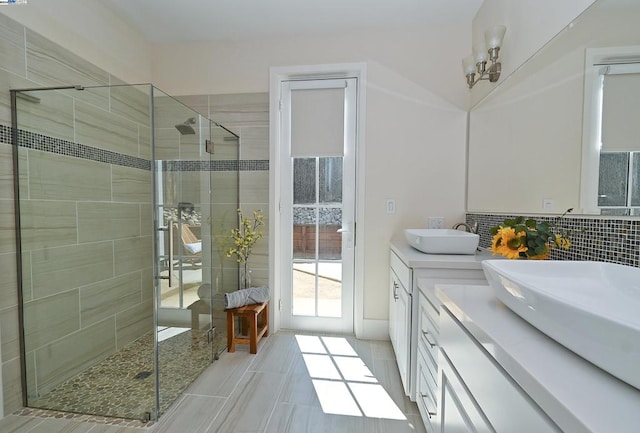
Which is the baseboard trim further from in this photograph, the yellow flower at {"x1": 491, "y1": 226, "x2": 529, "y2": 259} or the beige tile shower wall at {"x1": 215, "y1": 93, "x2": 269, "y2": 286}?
the yellow flower at {"x1": 491, "y1": 226, "x2": 529, "y2": 259}

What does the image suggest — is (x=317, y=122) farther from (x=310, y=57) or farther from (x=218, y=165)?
(x=218, y=165)

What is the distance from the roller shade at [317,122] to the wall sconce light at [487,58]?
3.18ft

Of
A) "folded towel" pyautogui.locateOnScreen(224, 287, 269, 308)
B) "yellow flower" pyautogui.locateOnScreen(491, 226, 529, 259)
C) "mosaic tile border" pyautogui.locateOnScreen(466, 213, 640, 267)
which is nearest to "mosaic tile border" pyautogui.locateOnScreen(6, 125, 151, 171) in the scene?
"folded towel" pyautogui.locateOnScreen(224, 287, 269, 308)

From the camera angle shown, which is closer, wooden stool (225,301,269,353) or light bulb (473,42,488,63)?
light bulb (473,42,488,63)

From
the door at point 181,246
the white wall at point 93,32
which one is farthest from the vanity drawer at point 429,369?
the white wall at point 93,32

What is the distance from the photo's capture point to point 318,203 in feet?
8.20

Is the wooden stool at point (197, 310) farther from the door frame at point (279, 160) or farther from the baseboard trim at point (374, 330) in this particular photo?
the baseboard trim at point (374, 330)

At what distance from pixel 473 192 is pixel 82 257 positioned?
285cm

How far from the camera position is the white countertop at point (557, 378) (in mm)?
363

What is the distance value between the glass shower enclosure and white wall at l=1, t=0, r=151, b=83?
12.7 inches

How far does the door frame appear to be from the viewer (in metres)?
2.35

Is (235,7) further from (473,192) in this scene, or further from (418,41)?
(473,192)

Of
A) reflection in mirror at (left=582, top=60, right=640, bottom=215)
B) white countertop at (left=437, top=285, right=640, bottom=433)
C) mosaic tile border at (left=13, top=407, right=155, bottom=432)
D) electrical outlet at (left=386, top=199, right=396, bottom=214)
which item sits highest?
reflection in mirror at (left=582, top=60, right=640, bottom=215)

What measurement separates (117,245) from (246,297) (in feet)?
3.37
